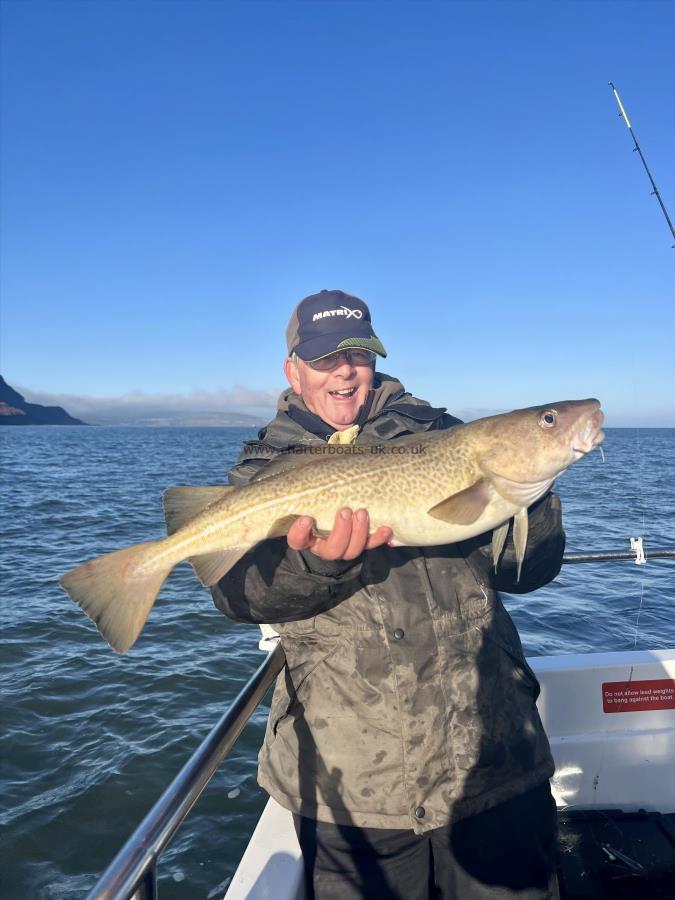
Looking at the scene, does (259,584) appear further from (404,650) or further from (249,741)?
(249,741)

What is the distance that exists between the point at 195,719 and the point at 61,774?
164 centimetres

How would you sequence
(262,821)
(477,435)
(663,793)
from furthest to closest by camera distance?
(663,793) < (477,435) < (262,821)

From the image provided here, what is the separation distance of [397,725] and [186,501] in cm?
161

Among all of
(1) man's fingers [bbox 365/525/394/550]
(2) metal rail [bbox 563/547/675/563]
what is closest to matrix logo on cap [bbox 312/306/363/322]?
(1) man's fingers [bbox 365/525/394/550]

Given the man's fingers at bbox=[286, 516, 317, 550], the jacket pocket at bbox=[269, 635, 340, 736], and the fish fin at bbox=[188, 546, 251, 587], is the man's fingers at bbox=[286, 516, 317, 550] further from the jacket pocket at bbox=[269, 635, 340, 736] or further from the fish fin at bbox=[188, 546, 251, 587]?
the jacket pocket at bbox=[269, 635, 340, 736]

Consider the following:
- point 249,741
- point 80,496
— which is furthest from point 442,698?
point 80,496

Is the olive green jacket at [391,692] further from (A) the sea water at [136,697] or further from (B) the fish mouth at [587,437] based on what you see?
(A) the sea water at [136,697]

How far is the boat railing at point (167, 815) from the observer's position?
6.14ft

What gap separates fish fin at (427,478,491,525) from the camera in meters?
3.05

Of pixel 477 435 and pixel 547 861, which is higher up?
pixel 477 435

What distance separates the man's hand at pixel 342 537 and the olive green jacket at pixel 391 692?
0.20 feet

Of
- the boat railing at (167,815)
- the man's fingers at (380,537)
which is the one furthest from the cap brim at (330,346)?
the boat railing at (167,815)

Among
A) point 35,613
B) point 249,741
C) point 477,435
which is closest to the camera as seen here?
point 477,435

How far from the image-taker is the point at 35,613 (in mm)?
10742
